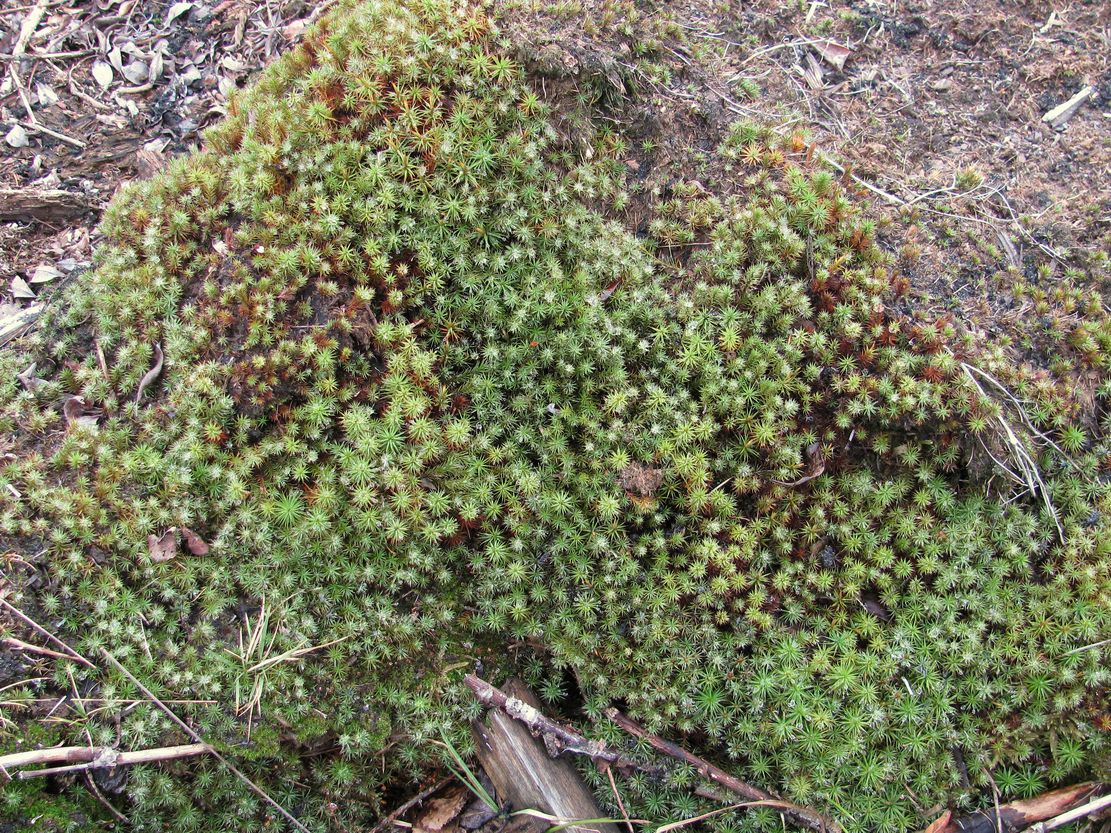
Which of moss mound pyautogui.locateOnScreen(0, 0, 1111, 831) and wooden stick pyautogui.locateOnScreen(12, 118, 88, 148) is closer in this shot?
moss mound pyautogui.locateOnScreen(0, 0, 1111, 831)

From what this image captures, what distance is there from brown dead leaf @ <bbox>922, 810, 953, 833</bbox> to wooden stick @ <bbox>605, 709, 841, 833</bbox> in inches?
23.3

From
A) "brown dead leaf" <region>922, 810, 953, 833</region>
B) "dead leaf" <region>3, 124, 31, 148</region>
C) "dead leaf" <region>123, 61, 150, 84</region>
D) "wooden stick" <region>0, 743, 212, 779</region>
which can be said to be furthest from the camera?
"dead leaf" <region>123, 61, 150, 84</region>

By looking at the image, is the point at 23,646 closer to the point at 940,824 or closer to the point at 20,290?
the point at 20,290

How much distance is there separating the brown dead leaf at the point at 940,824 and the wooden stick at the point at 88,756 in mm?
4415

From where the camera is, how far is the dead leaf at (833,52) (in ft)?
20.3

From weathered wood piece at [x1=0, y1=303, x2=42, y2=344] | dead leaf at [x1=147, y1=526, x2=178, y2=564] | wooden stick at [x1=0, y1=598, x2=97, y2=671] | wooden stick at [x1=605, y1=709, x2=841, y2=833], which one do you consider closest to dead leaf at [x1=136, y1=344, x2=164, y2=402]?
dead leaf at [x1=147, y1=526, x2=178, y2=564]

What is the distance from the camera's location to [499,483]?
458 cm

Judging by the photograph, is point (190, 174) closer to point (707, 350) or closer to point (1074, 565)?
point (707, 350)

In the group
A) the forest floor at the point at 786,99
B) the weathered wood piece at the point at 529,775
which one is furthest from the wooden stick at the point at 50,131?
the weathered wood piece at the point at 529,775

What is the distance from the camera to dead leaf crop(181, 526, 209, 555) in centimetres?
438

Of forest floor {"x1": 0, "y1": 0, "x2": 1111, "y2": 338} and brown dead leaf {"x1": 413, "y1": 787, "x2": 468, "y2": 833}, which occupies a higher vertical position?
forest floor {"x1": 0, "y1": 0, "x2": 1111, "y2": 338}

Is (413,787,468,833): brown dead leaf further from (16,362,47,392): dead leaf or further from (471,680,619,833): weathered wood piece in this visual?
(16,362,47,392): dead leaf

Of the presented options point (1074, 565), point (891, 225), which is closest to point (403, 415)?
point (891, 225)

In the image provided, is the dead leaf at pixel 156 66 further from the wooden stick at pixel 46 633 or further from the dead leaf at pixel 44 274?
the wooden stick at pixel 46 633
